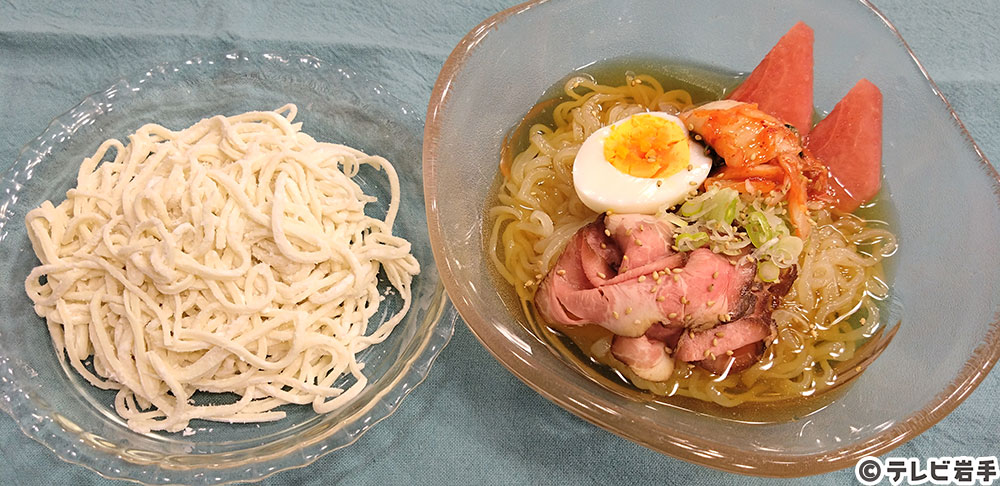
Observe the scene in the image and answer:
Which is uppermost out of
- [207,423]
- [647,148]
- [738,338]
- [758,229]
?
[647,148]

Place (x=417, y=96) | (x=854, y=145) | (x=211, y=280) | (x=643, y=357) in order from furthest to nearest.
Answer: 1. (x=417, y=96)
2. (x=854, y=145)
3. (x=211, y=280)
4. (x=643, y=357)

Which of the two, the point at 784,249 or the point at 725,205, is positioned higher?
the point at 725,205

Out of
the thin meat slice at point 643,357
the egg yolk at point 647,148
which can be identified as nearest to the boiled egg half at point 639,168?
the egg yolk at point 647,148

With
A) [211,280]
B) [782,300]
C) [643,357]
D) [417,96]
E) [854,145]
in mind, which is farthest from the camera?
[417,96]

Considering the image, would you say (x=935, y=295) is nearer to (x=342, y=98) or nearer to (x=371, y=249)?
(x=371, y=249)

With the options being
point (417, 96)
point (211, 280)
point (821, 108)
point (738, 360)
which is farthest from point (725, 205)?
point (211, 280)

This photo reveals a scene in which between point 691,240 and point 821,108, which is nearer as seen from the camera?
point 691,240

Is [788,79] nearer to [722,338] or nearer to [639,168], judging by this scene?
[639,168]

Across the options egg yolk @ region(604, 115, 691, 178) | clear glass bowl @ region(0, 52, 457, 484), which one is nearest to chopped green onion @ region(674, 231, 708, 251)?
egg yolk @ region(604, 115, 691, 178)
